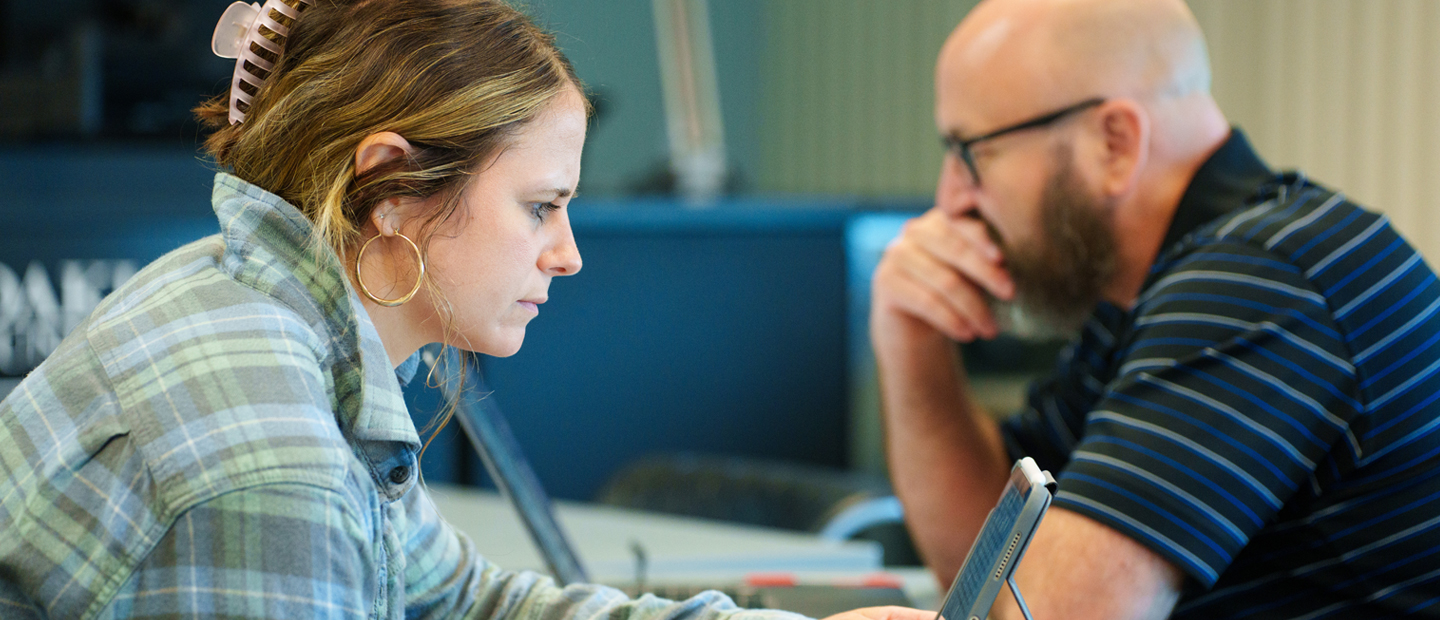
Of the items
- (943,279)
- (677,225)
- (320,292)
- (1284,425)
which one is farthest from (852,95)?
(320,292)

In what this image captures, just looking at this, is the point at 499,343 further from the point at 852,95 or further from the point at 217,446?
the point at 852,95

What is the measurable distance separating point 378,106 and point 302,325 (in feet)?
0.41

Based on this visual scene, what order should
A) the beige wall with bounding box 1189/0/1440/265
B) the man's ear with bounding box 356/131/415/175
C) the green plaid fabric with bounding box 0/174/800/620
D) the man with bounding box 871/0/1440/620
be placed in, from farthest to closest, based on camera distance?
the beige wall with bounding box 1189/0/1440/265
the man with bounding box 871/0/1440/620
the man's ear with bounding box 356/131/415/175
the green plaid fabric with bounding box 0/174/800/620

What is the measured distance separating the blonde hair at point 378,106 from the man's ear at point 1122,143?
2.40ft

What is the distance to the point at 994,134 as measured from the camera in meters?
1.28

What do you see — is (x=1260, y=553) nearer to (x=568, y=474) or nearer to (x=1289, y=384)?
(x=1289, y=384)

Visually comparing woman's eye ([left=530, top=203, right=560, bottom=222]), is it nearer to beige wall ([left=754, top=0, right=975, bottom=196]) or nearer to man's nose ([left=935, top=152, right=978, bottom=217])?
man's nose ([left=935, top=152, right=978, bottom=217])

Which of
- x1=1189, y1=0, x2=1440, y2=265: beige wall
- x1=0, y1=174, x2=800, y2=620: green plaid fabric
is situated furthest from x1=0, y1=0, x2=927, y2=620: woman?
x1=1189, y1=0, x2=1440, y2=265: beige wall

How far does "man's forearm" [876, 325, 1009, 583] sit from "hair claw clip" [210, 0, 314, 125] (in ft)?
3.06

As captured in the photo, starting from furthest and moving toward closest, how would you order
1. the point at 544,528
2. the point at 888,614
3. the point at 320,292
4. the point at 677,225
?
the point at 677,225, the point at 544,528, the point at 888,614, the point at 320,292

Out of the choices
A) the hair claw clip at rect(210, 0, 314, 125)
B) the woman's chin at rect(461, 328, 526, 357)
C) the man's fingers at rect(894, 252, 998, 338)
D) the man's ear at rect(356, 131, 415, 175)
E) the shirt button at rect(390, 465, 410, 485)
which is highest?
the hair claw clip at rect(210, 0, 314, 125)

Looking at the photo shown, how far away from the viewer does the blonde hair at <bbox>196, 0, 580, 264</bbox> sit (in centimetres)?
66

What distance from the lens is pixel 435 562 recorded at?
842mm

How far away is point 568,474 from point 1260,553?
78.7 inches
